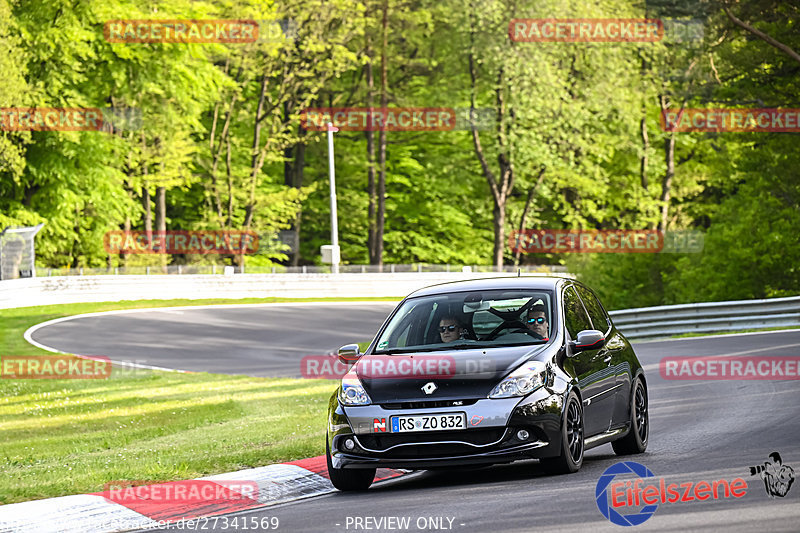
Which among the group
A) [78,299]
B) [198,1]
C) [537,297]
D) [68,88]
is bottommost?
[78,299]

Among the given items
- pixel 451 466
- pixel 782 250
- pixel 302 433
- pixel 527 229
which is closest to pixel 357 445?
pixel 451 466

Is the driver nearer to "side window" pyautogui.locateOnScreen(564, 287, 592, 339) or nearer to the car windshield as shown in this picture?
the car windshield

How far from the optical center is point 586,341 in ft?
31.9

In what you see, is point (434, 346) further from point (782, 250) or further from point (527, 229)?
point (527, 229)

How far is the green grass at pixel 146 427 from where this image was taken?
10789 mm

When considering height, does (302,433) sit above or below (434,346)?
below

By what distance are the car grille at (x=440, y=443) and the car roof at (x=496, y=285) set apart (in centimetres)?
174

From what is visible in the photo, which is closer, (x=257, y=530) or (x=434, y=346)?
(x=257, y=530)

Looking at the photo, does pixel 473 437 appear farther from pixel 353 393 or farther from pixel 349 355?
pixel 349 355

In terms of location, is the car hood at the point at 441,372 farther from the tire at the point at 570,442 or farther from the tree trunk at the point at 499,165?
the tree trunk at the point at 499,165

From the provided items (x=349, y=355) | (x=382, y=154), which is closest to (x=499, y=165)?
(x=382, y=154)

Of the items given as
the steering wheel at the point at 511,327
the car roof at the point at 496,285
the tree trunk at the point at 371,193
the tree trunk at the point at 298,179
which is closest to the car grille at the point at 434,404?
the steering wheel at the point at 511,327

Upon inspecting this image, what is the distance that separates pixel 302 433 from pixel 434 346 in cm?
457

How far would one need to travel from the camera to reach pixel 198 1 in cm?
5594
